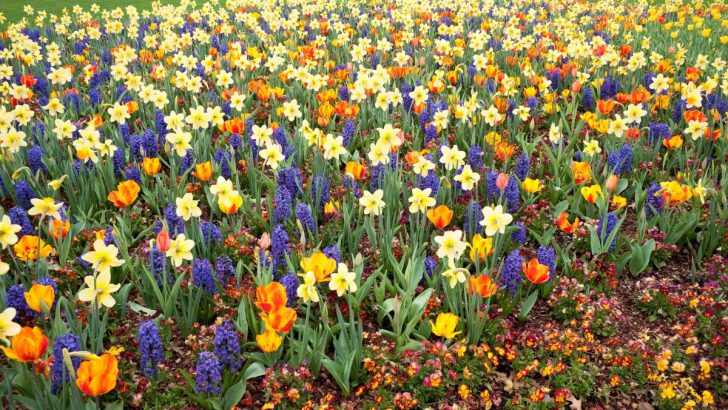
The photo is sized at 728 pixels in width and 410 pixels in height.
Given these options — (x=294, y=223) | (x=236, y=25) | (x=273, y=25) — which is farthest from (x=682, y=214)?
(x=236, y=25)

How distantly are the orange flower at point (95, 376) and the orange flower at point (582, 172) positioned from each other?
3.06 metres

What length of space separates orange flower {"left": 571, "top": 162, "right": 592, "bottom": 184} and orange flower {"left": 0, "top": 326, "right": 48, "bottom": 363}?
128 inches

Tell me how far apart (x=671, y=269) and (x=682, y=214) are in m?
0.40

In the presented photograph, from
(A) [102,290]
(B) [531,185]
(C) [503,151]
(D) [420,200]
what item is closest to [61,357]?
(A) [102,290]

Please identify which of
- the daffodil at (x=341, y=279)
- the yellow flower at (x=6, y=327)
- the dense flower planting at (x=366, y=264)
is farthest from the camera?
the daffodil at (x=341, y=279)

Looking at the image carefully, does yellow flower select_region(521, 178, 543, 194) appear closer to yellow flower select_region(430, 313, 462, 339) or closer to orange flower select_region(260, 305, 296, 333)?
yellow flower select_region(430, 313, 462, 339)

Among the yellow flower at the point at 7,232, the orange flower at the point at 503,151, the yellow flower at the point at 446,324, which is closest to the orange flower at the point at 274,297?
the yellow flower at the point at 446,324

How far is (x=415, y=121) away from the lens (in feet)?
18.2

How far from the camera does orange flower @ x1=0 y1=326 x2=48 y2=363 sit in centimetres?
197

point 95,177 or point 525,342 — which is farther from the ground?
point 95,177

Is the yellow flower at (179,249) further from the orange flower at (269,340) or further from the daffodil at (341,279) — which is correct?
the daffodil at (341,279)

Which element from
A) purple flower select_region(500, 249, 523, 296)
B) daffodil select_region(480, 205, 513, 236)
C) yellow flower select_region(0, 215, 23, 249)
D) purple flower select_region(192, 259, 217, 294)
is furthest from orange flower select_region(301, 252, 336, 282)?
yellow flower select_region(0, 215, 23, 249)

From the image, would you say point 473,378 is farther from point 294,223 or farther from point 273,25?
point 273,25

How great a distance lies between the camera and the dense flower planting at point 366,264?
2.46m
